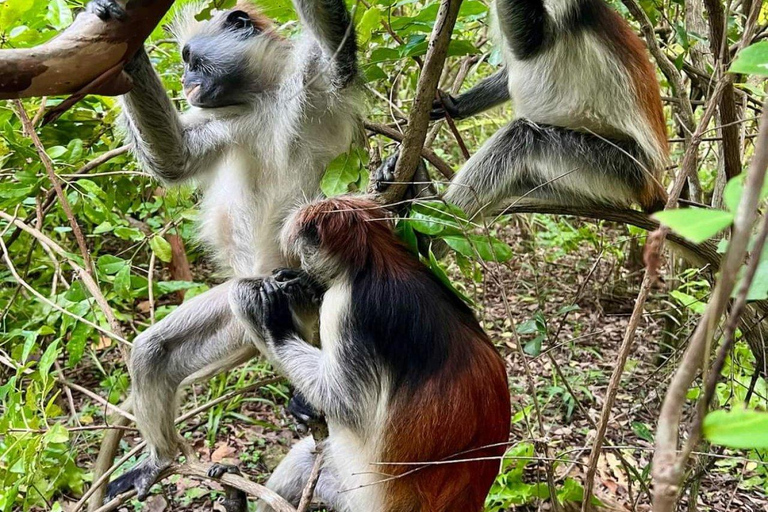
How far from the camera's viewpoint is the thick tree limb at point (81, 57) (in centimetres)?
188

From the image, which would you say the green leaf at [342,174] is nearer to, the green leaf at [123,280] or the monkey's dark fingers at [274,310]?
the monkey's dark fingers at [274,310]

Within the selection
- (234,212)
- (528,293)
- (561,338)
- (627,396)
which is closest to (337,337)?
(234,212)

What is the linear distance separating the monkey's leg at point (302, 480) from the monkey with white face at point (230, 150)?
0.64 meters

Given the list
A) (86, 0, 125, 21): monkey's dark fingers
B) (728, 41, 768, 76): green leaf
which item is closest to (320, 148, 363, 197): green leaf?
(86, 0, 125, 21): monkey's dark fingers

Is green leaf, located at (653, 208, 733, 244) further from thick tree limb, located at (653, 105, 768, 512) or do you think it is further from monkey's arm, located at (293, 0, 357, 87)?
monkey's arm, located at (293, 0, 357, 87)

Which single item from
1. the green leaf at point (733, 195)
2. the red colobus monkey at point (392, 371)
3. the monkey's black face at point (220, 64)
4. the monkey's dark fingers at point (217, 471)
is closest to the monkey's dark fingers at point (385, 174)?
the red colobus monkey at point (392, 371)

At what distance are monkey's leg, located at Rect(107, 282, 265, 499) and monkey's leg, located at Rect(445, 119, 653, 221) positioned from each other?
1659 millimetres

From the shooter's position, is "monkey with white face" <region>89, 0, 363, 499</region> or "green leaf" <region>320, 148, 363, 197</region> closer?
"green leaf" <region>320, 148, 363, 197</region>

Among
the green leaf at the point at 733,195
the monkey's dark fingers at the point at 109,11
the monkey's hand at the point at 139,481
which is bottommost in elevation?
the monkey's hand at the point at 139,481

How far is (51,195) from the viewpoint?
15.3 feet

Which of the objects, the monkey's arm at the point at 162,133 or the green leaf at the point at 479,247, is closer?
the green leaf at the point at 479,247

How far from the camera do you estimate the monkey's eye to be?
12.9 feet

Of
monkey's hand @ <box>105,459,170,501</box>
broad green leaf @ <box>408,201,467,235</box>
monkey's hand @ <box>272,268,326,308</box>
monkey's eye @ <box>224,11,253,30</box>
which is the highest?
monkey's eye @ <box>224,11,253,30</box>

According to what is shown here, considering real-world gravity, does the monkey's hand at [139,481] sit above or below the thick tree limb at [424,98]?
below
